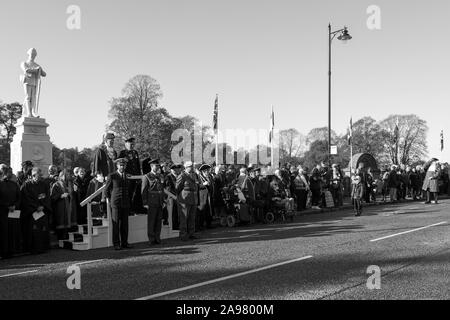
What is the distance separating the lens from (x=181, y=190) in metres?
12.2

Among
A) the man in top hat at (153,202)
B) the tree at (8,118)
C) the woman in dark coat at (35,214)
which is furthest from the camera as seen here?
the tree at (8,118)

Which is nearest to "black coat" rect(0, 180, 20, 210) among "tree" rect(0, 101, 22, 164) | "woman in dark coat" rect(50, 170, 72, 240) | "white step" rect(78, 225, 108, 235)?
"woman in dark coat" rect(50, 170, 72, 240)

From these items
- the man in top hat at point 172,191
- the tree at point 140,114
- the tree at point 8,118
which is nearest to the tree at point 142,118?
the tree at point 140,114

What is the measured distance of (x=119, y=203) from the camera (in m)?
10.9

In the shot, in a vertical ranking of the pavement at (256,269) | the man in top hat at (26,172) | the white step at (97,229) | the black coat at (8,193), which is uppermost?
the man in top hat at (26,172)

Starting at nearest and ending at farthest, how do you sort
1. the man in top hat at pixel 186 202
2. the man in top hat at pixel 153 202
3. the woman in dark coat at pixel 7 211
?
1. the woman in dark coat at pixel 7 211
2. the man in top hat at pixel 153 202
3. the man in top hat at pixel 186 202

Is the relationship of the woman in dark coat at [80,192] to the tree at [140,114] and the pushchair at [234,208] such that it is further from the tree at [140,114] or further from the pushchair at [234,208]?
the tree at [140,114]

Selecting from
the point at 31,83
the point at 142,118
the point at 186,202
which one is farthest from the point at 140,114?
the point at 186,202

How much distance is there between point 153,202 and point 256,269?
4.53m

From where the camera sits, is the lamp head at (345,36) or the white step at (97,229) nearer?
the white step at (97,229)

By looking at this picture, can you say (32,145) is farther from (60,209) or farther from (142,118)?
(142,118)

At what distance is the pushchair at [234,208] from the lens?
1541 centimetres

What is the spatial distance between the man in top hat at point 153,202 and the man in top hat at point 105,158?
1.07 metres
